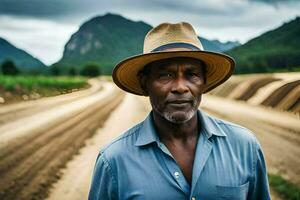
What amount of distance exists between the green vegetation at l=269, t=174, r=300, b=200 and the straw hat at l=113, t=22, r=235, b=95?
16.7 ft

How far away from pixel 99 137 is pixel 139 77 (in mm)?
11104

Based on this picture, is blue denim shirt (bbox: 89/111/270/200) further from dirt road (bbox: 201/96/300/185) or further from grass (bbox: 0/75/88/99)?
grass (bbox: 0/75/88/99)

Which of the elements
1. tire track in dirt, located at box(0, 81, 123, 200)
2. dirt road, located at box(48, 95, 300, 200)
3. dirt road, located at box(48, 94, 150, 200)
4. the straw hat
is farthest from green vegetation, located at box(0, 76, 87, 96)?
the straw hat

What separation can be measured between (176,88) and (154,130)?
0.27 meters

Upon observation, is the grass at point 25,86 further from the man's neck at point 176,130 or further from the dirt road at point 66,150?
the man's neck at point 176,130

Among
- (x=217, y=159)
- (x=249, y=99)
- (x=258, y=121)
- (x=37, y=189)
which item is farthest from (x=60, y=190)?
(x=249, y=99)

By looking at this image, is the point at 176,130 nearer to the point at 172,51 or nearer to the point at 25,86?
the point at 172,51

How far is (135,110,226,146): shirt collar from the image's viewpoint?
2.74m

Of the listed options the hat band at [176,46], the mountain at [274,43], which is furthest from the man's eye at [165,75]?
the mountain at [274,43]

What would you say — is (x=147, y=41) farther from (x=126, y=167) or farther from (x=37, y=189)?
(x=37, y=189)

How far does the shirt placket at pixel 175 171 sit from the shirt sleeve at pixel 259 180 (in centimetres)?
43

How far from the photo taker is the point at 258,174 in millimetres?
2834

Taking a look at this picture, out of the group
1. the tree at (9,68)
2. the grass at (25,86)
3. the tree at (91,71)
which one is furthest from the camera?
the tree at (91,71)

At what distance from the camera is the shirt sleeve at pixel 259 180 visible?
110 inches
